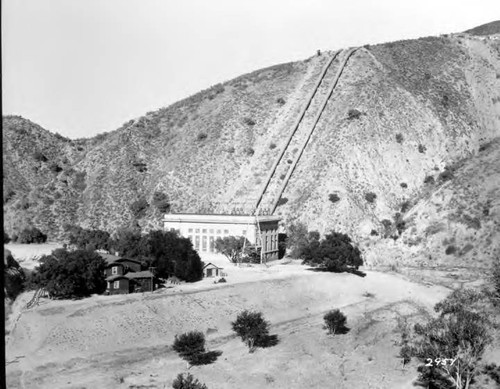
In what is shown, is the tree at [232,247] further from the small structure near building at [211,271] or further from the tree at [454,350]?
the tree at [454,350]

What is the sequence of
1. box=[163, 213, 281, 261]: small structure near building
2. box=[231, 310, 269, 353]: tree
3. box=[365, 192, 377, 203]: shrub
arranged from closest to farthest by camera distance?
box=[231, 310, 269, 353]: tree → box=[163, 213, 281, 261]: small structure near building → box=[365, 192, 377, 203]: shrub

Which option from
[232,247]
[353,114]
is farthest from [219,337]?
[353,114]

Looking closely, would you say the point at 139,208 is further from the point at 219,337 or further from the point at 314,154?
the point at 219,337

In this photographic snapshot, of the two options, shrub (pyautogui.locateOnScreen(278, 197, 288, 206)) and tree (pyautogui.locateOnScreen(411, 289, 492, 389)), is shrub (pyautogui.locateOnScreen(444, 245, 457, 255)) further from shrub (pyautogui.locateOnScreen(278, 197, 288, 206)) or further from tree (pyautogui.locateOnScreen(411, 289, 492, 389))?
tree (pyautogui.locateOnScreen(411, 289, 492, 389))

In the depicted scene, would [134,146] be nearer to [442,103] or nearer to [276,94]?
[276,94]

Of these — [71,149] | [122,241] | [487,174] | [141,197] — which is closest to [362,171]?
[487,174]

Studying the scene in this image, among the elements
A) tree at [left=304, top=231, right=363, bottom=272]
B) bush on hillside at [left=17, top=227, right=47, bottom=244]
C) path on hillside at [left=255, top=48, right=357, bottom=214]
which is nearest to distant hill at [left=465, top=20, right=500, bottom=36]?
path on hillside at [left=255, top=48, right=357, bottom=214]
